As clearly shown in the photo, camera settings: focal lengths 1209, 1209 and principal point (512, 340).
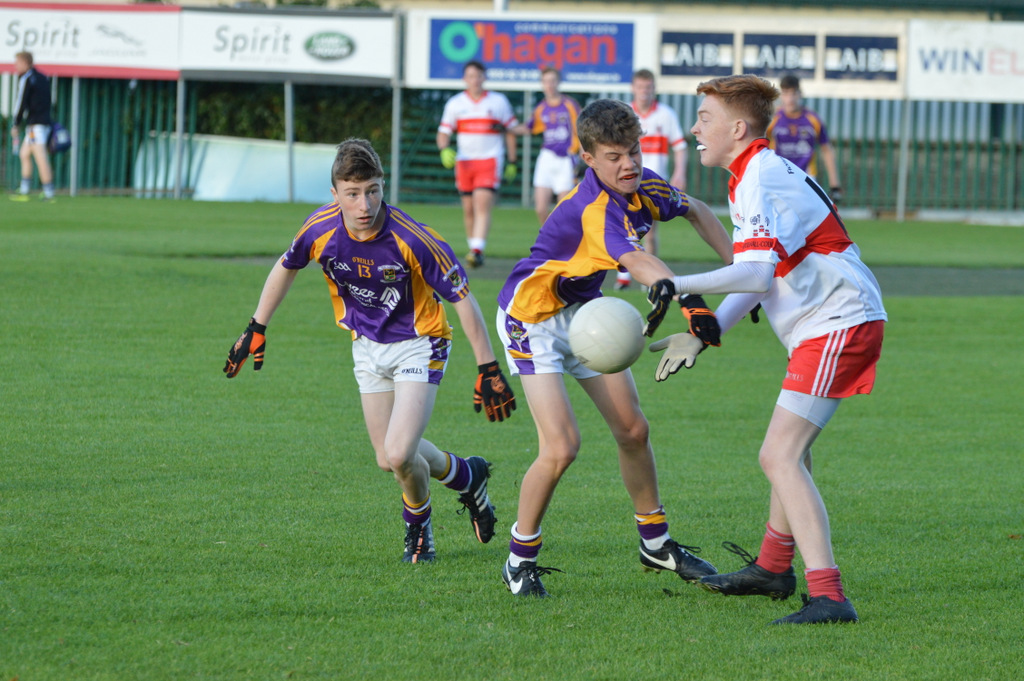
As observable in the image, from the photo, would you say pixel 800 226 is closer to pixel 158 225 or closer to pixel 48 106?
pixel 158 225

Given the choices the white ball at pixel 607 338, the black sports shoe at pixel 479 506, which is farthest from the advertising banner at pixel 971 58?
the white ball at pixel 607 338

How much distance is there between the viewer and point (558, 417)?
15.8 feet

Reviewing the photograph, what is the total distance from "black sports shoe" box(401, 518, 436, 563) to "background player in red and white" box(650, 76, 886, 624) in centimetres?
141

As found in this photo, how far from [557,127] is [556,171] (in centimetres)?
59

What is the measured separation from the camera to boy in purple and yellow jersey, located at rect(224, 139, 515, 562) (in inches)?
200

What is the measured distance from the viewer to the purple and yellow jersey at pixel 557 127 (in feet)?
53.3

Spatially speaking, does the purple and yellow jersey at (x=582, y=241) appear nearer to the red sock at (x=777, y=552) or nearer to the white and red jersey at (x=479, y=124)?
the red sock at (x=777, y=552)

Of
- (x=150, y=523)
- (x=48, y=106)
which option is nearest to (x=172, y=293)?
(x=150, y=523)

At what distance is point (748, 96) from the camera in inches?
175

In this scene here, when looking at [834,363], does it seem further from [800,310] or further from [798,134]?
[798,134]

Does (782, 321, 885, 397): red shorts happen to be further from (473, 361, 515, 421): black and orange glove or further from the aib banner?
the aib banner

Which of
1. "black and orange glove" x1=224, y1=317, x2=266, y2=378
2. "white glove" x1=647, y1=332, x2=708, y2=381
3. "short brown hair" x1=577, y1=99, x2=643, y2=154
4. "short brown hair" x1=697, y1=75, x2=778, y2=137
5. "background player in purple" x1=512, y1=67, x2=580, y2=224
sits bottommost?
"black and orange glove" x1=224, y1=317, x2=266, y2=378

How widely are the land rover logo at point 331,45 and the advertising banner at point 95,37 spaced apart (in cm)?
284

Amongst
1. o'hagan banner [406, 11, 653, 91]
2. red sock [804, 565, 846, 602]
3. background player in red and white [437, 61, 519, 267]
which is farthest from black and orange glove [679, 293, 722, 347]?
o'hagan banner [406, 11, 653, 91]
